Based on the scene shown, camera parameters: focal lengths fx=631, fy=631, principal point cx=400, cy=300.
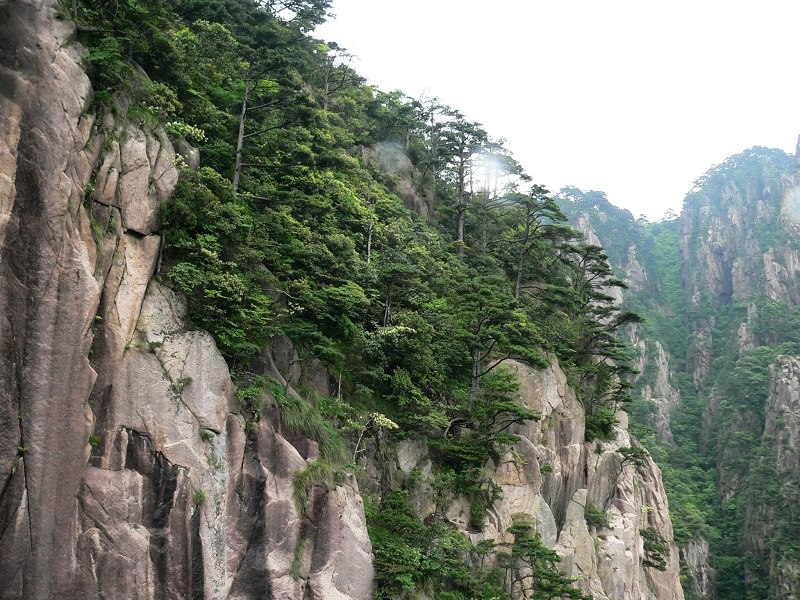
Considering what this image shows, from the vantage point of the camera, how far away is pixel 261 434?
15.5m

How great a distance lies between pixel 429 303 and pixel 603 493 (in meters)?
15.7

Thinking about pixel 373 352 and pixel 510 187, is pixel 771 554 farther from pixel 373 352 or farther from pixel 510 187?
pixel 373 352

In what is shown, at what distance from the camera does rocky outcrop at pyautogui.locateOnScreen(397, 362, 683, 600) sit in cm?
2383

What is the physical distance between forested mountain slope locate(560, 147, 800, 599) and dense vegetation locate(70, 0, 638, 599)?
2655cm

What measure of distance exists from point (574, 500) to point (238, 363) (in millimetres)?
19493

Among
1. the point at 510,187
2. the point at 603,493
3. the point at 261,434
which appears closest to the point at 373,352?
the point at 261,434

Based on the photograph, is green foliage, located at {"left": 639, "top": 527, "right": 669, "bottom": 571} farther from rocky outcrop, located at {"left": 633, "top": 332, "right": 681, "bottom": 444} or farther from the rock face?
rocky outcrop, located at {"left": 633, "top": 332, "right": 681, "bottom": 444}

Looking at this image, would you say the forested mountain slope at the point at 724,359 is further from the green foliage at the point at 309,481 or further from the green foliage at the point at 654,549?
the green foliage at the point at 309,481

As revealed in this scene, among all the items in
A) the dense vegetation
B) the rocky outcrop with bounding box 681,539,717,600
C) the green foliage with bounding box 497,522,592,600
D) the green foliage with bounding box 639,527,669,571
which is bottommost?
the rocky outcrop with bounding box 681,539,717,600

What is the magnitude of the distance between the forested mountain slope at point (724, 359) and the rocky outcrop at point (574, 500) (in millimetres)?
11323

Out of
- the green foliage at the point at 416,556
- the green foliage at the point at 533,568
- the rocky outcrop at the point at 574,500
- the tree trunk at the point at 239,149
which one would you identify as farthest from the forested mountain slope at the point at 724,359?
the tree trunk at the point at 239,149

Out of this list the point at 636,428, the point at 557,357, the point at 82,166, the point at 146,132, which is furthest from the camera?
the point at 636,428

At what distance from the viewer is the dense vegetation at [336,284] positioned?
51.7 feet

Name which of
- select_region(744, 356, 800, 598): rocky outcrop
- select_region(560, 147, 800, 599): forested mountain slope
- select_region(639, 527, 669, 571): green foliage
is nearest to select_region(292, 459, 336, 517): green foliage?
A: select_region(639, 527, 669, 571): green foliage
